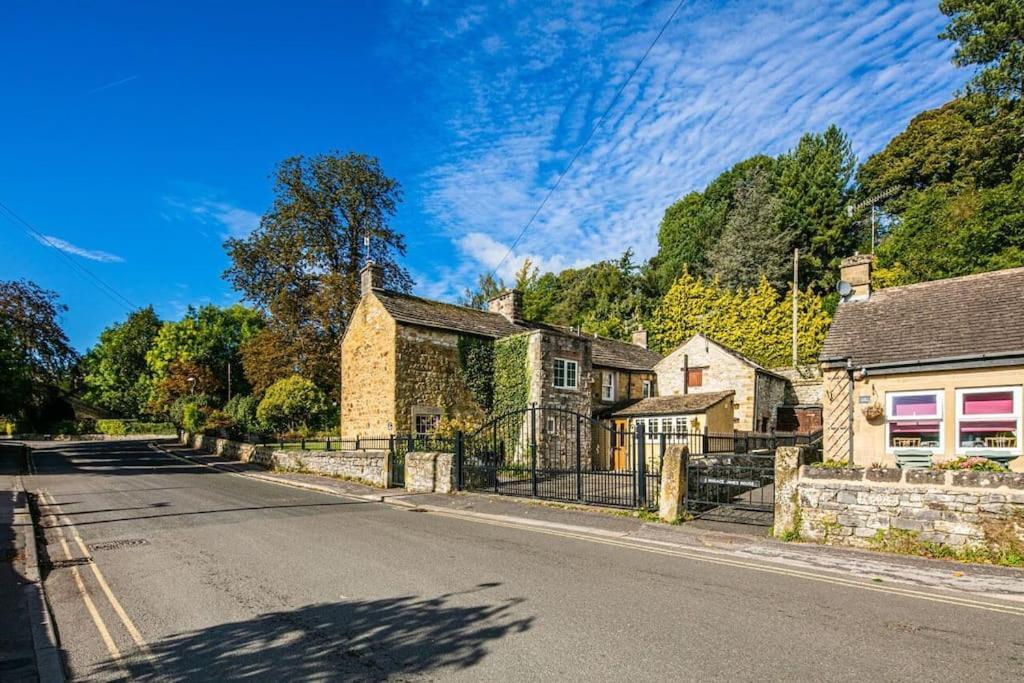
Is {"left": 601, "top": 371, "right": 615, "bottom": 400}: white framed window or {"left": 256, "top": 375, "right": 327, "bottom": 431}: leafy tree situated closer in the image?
{"left": 601, "top": 371, "right": 615, "bottom": 400}: white framed window

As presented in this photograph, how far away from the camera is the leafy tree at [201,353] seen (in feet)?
194

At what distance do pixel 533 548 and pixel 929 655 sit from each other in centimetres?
554

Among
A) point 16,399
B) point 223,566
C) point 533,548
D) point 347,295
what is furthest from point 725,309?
point 16,399

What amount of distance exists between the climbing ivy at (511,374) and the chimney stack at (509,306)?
529 centimetres

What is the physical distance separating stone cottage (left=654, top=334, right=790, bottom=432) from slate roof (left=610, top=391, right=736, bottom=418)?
1.78 meters

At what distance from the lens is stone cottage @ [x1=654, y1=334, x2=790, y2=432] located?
29547 millimetres

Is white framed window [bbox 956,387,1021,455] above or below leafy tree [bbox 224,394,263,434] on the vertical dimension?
above

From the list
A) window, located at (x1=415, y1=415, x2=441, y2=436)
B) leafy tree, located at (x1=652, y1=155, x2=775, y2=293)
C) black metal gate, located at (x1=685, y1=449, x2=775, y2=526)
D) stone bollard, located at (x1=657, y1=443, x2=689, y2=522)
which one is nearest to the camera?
black metal gate, located at (x1=685, y1=449, x2=775, y2=526)

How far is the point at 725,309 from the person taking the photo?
44469 mm

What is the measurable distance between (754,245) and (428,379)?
3405 centimetres

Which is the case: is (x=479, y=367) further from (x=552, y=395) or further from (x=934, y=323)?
(x=934, y=323)

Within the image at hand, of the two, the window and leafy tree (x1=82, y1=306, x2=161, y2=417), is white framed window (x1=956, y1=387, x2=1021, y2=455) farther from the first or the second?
leafy tree (x1=82, y1=306, x2=161, y2=417)

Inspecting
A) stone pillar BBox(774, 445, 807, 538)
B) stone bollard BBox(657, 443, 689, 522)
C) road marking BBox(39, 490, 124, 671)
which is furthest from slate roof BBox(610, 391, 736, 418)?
road marking BBox(39, 490, 124, 671)

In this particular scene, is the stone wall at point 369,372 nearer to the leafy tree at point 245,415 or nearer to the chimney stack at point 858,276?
the leafy tree at point 245,415
